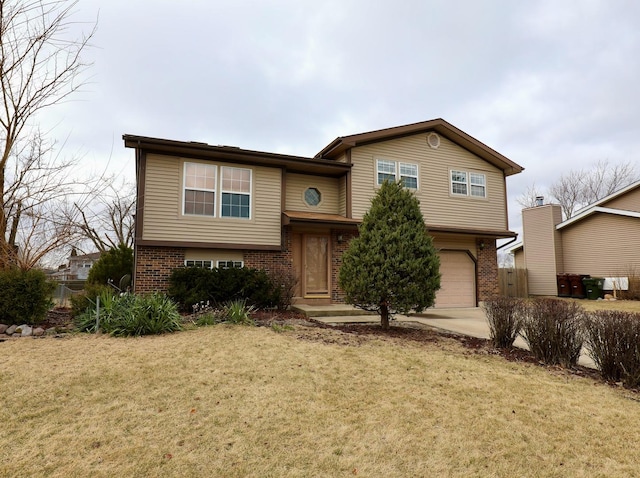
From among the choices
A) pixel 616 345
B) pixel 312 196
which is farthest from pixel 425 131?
pixel 616 345

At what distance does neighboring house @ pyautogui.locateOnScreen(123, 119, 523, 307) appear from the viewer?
10.6 metres

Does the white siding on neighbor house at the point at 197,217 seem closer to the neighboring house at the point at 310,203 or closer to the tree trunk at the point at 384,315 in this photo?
the neighboring house at the point at 310,203

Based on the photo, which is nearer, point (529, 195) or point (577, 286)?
point (577, 286)

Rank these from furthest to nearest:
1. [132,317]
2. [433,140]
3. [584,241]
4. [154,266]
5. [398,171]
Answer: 1. [584,241]
2. [433,140]
3. [398,171]
4. [154,266]
5. [132,317]

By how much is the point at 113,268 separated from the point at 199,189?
4.93 metres

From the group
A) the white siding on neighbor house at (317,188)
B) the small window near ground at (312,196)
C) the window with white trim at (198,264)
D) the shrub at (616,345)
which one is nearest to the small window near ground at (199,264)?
the window with white trim at (198,264)

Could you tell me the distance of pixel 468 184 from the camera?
568 inches

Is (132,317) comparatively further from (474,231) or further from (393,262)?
(474,231)

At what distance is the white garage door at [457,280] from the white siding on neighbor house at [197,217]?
248 inches

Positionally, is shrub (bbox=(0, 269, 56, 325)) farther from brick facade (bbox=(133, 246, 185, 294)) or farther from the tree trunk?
the tree trunk

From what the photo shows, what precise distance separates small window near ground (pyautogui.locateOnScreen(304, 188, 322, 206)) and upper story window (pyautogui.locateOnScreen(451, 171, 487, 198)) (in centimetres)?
521

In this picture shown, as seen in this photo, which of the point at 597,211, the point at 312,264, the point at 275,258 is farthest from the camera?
the point at 597,211

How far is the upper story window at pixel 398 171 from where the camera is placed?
43.4 feet

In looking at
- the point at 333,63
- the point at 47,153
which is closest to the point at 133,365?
the point at 47,153
